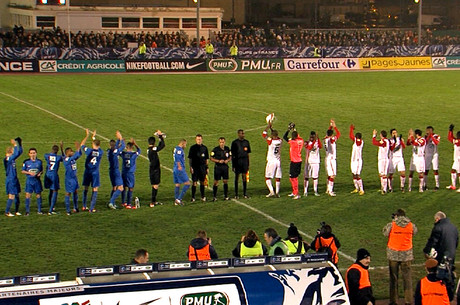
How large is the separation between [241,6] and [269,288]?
226 ft

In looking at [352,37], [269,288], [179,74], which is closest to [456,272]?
[269,288]

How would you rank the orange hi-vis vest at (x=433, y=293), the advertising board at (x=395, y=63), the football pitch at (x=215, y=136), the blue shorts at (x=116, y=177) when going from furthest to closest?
the advertising board at (x=395, y=63) → the blue shorts at (x=116, y=177) → the football pitch at (x=215, y=136) → the orange hi-vis vest at (x=433, y=293)

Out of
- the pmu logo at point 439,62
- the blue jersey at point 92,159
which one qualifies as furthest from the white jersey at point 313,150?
the pmu logo at point 439,62

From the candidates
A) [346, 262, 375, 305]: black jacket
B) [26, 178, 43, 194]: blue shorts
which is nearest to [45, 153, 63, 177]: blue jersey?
[26, 178, 43, 194]: blue shorts

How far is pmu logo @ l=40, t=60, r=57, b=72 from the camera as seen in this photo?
49.2 meters

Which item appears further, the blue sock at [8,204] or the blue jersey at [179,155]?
the blue jersey at [179,155]

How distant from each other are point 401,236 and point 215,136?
56.1 feet

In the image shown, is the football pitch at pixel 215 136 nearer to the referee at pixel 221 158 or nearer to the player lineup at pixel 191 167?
the player lineup at pixel 191 167

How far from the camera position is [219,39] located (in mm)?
60000

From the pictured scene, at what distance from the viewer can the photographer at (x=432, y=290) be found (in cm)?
1069

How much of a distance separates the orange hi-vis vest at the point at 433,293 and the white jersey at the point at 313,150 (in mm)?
9960

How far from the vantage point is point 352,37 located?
63.9 m

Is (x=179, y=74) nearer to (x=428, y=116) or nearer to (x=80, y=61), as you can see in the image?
(x=80, y=61)

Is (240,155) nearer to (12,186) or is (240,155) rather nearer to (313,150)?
(313,150)
